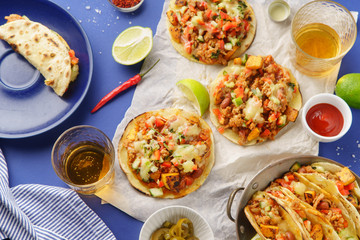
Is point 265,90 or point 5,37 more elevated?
point 5,37

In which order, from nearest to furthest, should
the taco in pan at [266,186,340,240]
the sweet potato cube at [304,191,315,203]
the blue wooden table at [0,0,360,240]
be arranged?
1. the taco in pan at [266,186,340,240]
2. the sweet potato cube at [304,191,315,203]
3. the blue wooden table at [0,0,360,240]

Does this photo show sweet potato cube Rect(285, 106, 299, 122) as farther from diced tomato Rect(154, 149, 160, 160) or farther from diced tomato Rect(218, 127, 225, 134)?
diced tomato Rect(154, 149, 160, 160)

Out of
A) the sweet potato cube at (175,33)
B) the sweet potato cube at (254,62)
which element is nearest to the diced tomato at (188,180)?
the sweet potato cube at (254,62)

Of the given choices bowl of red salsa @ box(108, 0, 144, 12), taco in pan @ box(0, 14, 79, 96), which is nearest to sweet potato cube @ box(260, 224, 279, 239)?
taco in pan @ box(0, 14, 79, 96)

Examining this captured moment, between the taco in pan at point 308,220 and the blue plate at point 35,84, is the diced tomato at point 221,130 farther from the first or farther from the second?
the blue plate at point 35,84

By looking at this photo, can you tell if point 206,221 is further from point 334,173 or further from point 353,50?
point 353,50

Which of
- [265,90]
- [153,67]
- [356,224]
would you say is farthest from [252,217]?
[153,67]
